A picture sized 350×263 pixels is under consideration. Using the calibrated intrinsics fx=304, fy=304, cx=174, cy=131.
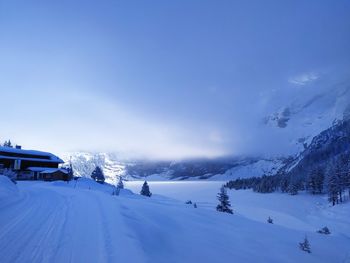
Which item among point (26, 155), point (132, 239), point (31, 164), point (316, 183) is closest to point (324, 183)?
point (316, 183)

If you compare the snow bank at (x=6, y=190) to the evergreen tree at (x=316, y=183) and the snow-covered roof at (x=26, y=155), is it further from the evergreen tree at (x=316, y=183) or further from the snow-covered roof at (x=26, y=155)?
the evergreen tree at (x=316, y=183)

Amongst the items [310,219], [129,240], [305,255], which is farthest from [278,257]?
[310,219]

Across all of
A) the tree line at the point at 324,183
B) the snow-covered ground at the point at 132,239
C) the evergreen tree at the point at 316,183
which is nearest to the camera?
the snow-covered ground at the point at 132,239

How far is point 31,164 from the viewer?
8356 cm

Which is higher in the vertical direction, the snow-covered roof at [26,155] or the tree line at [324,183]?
the snow-covered roof at [26,155]

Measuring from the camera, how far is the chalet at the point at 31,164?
76.1m

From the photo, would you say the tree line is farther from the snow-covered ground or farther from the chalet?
the chalet

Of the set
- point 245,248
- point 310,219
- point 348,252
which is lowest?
point 310,219

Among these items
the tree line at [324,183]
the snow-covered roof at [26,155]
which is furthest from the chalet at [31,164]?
the tree line at [324,183]

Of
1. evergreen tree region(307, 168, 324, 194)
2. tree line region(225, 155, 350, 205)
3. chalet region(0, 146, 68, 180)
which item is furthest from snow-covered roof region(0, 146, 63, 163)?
evergreen tree region(307, 168, 324, 194)

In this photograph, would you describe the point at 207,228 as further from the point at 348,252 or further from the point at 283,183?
the point at 283,183

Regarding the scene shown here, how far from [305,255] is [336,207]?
191 feet

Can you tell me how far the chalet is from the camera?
76125 mm

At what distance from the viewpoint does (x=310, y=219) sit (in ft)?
179
